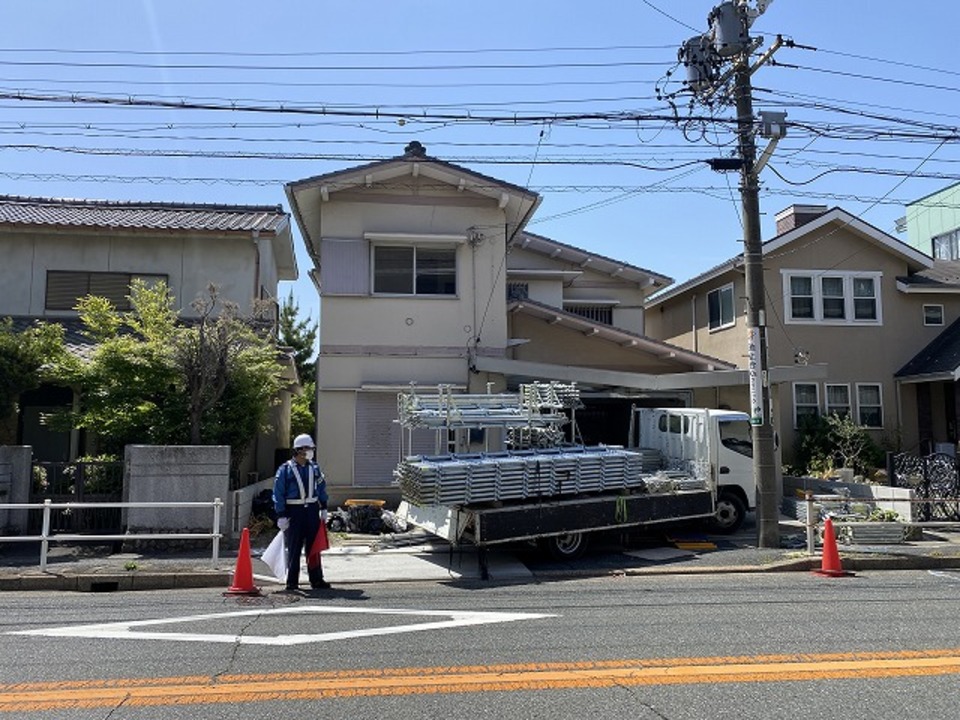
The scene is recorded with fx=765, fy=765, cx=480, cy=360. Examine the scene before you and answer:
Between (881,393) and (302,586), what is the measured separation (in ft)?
57.2

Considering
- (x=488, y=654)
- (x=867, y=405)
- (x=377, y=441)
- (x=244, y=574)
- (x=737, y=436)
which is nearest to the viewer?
(x=488, y=654)

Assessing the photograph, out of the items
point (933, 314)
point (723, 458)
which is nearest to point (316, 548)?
point (723, 458)

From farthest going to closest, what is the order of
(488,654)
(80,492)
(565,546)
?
(80,492) < (565,546) < (488,654)

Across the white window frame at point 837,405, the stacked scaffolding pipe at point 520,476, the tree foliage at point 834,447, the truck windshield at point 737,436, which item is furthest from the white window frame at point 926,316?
the stacked scaffolding pipe at point 520,476

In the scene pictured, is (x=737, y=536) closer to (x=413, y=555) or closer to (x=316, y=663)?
(x=413, y=555)

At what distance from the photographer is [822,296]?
2081cm

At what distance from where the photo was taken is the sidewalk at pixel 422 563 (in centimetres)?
939

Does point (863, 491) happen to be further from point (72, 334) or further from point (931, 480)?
point (72, 334)

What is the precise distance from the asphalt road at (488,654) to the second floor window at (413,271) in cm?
853

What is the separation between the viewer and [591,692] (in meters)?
5.12

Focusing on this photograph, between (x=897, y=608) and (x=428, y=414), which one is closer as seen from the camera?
(x=897, y=608)

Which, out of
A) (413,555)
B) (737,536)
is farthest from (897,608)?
(413,555)

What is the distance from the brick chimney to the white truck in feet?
33.5

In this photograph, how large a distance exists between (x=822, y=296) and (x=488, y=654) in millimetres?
17874
